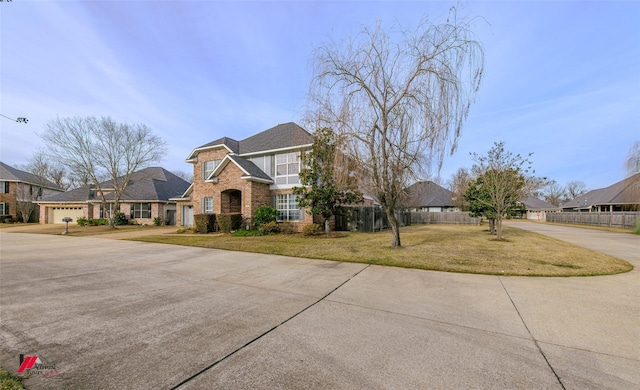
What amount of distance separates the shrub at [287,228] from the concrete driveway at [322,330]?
10.7 metres

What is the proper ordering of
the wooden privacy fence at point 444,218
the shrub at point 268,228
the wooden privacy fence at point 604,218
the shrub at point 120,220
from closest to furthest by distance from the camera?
the shrub at point 268,228
the shrub at point 120,220
the wooden privacy fence at point 604,218
the wooden privacy fence at point 444,218

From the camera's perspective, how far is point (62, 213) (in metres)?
29.2

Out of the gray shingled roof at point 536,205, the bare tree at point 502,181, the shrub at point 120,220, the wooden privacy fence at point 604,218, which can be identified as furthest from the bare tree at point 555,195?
the shrub at point 120,220

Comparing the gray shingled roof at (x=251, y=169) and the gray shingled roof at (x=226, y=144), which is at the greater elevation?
the gray shingled roof at (x=226, y=144)

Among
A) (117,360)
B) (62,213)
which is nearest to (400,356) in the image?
(117,360)

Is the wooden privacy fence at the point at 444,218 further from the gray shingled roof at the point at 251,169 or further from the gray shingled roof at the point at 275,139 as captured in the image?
the gray shingled roof at the point at 251,169

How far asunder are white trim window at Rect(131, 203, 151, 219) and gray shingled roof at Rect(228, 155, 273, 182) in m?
14.2

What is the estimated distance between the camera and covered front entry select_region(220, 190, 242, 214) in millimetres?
19031

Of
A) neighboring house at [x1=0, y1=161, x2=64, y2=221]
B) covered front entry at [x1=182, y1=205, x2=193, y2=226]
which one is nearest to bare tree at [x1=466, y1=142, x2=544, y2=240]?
covered front entry at [x1=182, y1=205, x2=193, y2=226]

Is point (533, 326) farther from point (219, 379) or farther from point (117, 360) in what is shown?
point (117, 360)

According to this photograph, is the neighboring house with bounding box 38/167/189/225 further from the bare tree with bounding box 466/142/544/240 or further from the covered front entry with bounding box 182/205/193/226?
the bare tree with bounding box 466/142/544/240

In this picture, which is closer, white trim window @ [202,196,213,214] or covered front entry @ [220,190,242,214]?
covered front entry @ [220,190,242,214]

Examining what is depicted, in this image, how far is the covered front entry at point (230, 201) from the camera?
19031mm

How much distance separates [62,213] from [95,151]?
39.3ft
